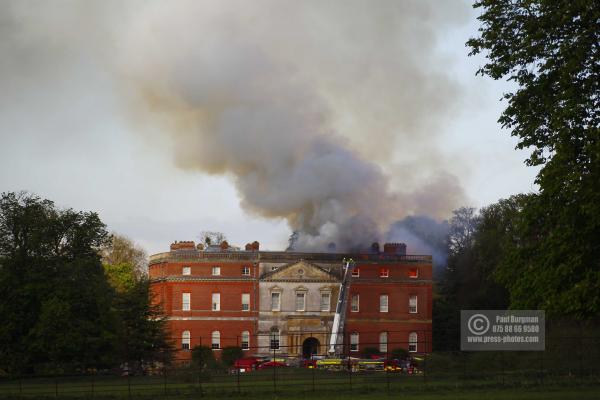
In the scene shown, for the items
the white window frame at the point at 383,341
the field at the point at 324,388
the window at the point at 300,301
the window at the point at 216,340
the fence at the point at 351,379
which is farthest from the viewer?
the window at the point at 300,301

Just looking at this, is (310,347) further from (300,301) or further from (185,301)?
(185,301)

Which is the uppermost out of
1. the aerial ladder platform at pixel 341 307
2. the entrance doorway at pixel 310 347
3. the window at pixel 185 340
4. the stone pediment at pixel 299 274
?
the stone pediment at pixel 299 274

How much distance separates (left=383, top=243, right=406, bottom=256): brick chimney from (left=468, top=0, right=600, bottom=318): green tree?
2098 inches

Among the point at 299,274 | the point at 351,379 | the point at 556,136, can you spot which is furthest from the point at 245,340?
the point at 556,136

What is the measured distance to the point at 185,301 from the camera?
258 ft

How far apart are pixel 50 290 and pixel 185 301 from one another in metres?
24.4

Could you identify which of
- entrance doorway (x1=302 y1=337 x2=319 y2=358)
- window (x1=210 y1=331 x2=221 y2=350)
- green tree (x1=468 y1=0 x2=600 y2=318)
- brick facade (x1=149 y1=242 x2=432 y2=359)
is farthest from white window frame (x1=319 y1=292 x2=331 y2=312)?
green tree (x1=468 y1=0 x2=600 y2=318)

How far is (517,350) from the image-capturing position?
46.2 meters

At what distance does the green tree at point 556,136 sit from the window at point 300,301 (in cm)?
5132

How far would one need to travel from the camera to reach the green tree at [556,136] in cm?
2573

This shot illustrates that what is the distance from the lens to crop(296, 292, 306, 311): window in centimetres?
7944

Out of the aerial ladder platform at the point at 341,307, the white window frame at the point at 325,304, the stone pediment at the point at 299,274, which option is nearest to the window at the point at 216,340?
the stone pediment at the point at 299,274

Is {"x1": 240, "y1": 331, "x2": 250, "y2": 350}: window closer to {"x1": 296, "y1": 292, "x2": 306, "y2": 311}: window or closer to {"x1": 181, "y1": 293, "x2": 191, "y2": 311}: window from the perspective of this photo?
{"x1": 296, "y1": 292, "x2": 306, "y2": 311}: window

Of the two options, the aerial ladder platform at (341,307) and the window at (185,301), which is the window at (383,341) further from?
the window at (185,301)
